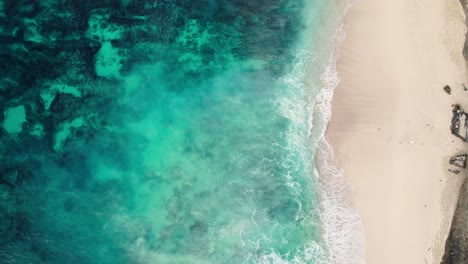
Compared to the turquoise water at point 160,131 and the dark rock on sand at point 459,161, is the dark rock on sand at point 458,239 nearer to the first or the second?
the dark rock on sand at point 459,161

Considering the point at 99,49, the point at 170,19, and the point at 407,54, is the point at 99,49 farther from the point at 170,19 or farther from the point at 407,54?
the point at 407,54

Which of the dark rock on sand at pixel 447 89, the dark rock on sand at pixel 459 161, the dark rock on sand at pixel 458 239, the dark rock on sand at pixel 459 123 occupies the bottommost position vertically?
the dark rock on sand at pixel 458 239

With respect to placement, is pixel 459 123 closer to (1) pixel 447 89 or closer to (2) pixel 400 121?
(1) pixel 447 89

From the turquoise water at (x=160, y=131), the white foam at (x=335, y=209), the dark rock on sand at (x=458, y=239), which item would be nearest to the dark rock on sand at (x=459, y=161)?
the dark rock on sand at (x=458, y=239)

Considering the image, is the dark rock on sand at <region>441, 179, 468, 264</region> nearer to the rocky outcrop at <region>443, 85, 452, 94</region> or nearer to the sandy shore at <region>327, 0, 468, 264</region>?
the sandy shore at <region>327, 0, 468, 264</region>

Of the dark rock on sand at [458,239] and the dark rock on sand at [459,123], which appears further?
the dark rock on sand at [459,123]

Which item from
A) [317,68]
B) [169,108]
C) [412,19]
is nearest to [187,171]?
[169,108]
